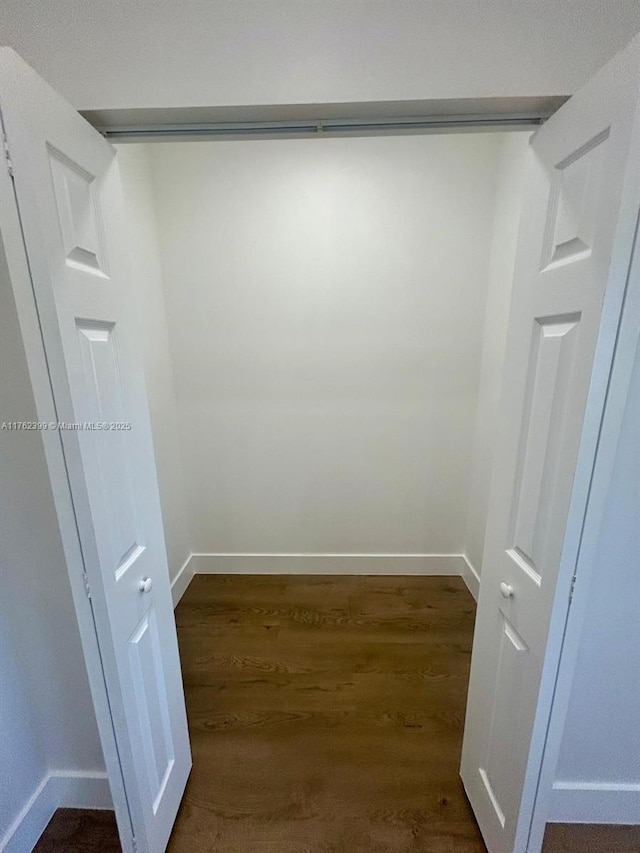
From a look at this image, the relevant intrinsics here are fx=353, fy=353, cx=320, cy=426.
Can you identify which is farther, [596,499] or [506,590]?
[506,590]

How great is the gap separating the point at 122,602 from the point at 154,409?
129 centimetres

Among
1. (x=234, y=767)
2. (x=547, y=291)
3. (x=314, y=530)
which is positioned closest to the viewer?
(x=547, y=291)

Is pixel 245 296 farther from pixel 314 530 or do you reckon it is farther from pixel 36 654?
pixel 36 654

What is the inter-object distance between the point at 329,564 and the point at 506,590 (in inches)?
66.8

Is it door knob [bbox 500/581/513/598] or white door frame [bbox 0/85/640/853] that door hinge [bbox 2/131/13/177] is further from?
door knob [bbox 500/581/513/598]

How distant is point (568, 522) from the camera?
0.76 metres

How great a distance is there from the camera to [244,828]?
1.20 metres

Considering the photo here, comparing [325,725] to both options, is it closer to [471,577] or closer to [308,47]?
[471,577]

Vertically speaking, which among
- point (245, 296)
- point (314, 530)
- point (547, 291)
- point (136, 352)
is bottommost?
point (314, 530)

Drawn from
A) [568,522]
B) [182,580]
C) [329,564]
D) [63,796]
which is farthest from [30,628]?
[329,564]

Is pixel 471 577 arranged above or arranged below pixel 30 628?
below

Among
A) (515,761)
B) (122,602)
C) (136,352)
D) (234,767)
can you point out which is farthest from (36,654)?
(515,761)

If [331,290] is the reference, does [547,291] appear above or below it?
below

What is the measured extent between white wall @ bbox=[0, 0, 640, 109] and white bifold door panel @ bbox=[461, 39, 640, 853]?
0.58ft
